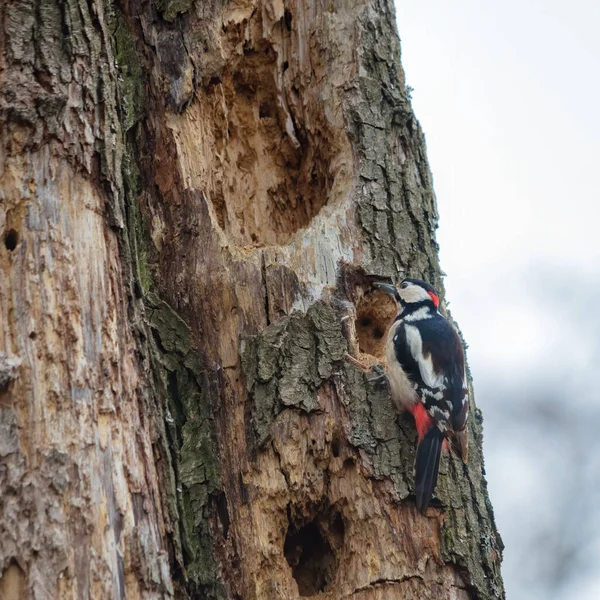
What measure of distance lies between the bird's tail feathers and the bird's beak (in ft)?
2.10

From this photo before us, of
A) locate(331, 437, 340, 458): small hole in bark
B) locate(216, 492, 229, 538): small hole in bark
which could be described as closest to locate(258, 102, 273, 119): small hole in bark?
locate(331, 437, 340, 458): small hole in bark

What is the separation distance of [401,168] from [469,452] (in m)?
1.20

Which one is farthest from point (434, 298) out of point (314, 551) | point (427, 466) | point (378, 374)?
point (314, 551)

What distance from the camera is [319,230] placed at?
141 inches

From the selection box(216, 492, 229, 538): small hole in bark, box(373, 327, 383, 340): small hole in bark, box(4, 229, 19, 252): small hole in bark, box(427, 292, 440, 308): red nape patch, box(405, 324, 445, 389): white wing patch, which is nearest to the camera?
box(4, 229, 19, 252): small hole in bark

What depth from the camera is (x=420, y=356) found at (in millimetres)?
3865

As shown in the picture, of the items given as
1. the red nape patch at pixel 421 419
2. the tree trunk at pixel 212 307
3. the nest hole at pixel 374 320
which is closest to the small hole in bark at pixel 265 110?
the tree trunk at pixel 212 307

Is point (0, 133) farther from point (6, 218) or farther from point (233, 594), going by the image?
point (233, 594)

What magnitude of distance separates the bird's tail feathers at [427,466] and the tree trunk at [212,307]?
5cm

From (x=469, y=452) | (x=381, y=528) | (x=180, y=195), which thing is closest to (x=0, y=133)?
(x=180, y=195)

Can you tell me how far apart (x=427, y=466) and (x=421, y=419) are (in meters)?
0.25

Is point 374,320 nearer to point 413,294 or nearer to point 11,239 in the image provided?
point 413,294

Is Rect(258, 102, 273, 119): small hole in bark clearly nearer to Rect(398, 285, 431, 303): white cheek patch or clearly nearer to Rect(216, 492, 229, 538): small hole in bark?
Rect(398, 285, 431, 303): white cheek patch

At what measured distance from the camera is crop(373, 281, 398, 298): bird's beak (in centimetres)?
358
